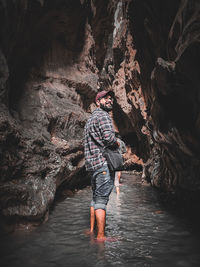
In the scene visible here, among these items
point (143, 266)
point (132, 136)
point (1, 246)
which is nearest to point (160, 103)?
point (143, 266)

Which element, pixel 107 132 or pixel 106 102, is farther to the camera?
pixel 106 102

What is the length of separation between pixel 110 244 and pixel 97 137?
142cm

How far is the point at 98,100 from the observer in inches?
118

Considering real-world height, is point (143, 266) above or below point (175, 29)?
below

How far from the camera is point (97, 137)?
2783 millimetres

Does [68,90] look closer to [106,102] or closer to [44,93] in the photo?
[44,93]

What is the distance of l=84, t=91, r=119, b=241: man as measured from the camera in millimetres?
2564

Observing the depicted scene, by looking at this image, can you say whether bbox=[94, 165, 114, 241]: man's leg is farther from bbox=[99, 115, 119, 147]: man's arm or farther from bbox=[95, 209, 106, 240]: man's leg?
bbox=[99, 115, 119, 147]: man's arm

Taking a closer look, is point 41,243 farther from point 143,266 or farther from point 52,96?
point 52,96

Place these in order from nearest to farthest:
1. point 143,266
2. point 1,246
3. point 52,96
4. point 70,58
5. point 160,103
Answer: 1. point 143,266
2. point 1,246
3. point 160,103
4. point 52,96
5. point 70,58

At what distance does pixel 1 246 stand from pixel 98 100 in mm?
2335

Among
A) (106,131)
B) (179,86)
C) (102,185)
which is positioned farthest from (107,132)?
(179,86)

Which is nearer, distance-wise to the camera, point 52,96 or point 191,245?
point 191,245

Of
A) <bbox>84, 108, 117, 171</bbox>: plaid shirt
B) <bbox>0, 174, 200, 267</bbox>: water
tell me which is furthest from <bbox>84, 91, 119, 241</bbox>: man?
<bbox>0, 174, 200, 267</bbox>: water
